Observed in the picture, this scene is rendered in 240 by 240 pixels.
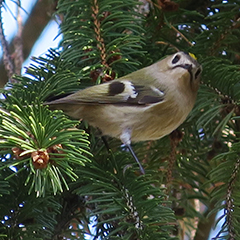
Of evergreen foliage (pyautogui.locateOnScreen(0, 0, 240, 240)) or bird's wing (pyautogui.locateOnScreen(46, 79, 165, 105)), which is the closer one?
evergreen foliage (pyautogui.locateOnScreen(0, 0, 240, 240))

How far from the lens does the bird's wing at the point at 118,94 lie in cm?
142

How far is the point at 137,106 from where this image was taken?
1596mm

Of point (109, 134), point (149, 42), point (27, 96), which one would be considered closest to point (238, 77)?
point (149, 42)

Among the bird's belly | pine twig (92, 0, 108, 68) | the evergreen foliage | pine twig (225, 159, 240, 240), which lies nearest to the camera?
the evergreen foliage

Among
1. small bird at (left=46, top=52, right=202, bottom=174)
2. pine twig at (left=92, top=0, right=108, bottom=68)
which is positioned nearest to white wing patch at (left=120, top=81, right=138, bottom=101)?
small bird at (left=46, top=52, right=202, bottom=174)

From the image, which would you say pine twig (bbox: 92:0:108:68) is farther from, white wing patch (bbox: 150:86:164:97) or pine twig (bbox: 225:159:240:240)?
pine twig (bbox: 225:159:240:240)

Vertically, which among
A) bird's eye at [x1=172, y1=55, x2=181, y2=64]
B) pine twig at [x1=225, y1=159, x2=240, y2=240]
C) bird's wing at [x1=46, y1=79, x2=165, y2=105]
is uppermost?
bird's eye at [x1=172, y1=55, x2=181, y2=64]

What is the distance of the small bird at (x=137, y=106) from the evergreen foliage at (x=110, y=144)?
0.14 ft

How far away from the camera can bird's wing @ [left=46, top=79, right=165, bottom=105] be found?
1417 mm

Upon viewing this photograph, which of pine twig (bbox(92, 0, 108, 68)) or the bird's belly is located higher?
pine twig (bbox(92, 0, 108, 68))

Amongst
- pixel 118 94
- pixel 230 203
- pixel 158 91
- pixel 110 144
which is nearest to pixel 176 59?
pixel 158 91

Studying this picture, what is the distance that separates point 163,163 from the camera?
157 centimetres

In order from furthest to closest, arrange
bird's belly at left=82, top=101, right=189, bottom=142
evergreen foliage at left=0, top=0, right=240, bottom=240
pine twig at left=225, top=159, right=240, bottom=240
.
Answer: bird's belly at left=82, top=101, right=189, bottom=142 < pine twig at left=225, top=159, right=240, bottom=240 < evergreen foliage at left=0, top=0, right=240, bottom=240

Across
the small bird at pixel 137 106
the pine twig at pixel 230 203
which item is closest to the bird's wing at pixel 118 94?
the small bird at pixel 137 106
